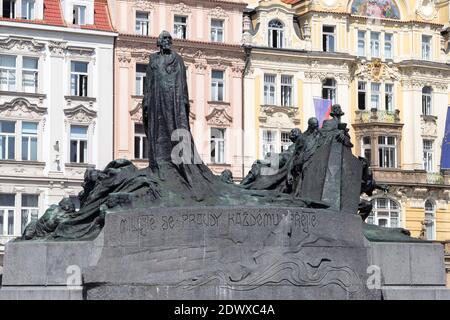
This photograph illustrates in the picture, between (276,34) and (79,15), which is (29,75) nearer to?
(79,15)

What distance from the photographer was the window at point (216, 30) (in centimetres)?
5547

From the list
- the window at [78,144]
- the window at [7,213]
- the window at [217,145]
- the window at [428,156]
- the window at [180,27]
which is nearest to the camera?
the window at [7,213]

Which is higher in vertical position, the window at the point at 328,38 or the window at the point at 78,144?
the window at the point at 328,38

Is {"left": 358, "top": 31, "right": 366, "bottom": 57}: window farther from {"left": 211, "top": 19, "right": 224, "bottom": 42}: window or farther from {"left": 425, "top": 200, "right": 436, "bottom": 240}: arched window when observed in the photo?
{"left": 425, "top": 200, "right": 436, "bottom": 240}: arched window

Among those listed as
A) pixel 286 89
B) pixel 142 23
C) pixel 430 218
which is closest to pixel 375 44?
pixel 286 89

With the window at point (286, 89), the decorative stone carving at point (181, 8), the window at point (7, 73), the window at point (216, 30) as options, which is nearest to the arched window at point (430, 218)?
the window at point (286, 89)

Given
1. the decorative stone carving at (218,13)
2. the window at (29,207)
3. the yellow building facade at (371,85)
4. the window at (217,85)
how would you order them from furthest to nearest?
the yellow building facade at (371,85) → the decorative stone carving at (218,13) → the window at (217,85) → the window at (29,207)

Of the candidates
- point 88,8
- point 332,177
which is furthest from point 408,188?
point 332,177

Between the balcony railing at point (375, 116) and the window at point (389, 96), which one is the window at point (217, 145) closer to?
the balcony railing at point (375, 116)

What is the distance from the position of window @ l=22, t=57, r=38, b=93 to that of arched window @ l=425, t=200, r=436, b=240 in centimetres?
1851

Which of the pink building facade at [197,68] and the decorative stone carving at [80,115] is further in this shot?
the pink building facade at [197,68]

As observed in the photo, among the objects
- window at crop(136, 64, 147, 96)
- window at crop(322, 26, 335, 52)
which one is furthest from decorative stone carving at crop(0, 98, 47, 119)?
window at crop(322, 26, 335, 52)

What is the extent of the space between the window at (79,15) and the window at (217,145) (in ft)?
22.7
